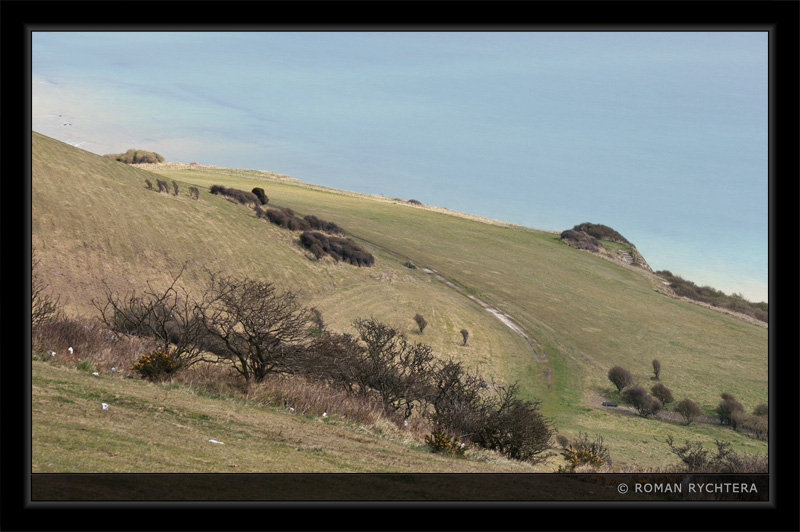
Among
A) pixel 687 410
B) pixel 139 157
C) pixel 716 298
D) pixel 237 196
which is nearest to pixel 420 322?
pixel 687 410

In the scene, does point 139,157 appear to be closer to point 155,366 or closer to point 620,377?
point 620,377

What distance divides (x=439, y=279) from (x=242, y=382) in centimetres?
5048

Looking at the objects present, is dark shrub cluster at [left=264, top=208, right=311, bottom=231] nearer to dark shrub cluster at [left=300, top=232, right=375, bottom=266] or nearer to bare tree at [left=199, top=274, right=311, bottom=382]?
dark shrub cluster at [left=300, top=232, right=375, bottom=266]

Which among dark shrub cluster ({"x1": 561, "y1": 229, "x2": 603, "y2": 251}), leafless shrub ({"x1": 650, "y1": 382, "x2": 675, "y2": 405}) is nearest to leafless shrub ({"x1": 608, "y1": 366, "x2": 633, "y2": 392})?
leafless shrub ({"x1": 650, "y1": 382, "x2": 675, "y2": 405})

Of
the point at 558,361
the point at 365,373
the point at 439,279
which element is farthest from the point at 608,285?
the point at 365,373

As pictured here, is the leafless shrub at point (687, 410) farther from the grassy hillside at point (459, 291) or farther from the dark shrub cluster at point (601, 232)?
the dark shrub cluster at point (601, 232)

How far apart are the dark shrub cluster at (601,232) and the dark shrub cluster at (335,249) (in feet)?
224

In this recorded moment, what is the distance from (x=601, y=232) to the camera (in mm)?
118500

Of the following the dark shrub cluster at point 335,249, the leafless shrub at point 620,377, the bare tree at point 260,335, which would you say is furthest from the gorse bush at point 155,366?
the dark shrub cluster at point 335,249

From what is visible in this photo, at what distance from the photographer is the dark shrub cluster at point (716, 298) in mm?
83912

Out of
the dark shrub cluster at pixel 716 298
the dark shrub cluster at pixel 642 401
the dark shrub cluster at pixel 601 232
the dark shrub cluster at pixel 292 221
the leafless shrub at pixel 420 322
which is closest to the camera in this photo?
the dark shrub cluster at pixel 642 401

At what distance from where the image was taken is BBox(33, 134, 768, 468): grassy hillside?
111 feet

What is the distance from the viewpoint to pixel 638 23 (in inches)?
229
